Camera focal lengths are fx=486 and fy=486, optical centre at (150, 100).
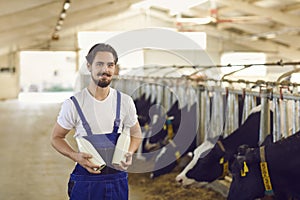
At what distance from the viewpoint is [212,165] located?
3.54m

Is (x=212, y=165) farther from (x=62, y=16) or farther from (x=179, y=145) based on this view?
(x=62, y=16)

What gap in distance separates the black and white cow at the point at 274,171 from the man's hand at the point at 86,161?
933 millimetres

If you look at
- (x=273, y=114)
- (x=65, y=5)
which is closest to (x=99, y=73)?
(x=273, y=114)

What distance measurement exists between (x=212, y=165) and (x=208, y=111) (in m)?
1.28

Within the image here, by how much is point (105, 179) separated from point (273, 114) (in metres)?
1.73

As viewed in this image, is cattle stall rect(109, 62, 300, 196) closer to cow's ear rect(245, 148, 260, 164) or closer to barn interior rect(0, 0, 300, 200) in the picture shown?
barn interior rect(0, 0, 300, 200)

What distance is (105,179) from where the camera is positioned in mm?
2156

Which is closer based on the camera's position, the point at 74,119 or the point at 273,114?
the point at 74,119

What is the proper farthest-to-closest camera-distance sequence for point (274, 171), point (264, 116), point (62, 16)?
point (62, 16) → point (264, 116) → point (274, 171)

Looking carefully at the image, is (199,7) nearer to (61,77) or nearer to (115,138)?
(61,77)

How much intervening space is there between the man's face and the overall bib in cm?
12

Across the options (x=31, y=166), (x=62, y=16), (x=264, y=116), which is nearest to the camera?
(x=264, y=116)

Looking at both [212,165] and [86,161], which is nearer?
[86,161]

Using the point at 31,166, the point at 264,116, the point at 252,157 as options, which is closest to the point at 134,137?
the point at 252,157
